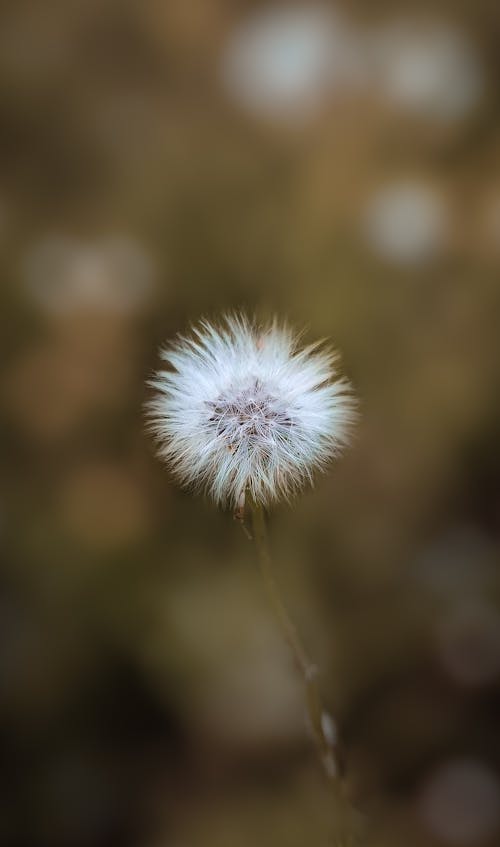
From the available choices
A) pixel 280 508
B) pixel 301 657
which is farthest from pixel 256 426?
pixel 280 508

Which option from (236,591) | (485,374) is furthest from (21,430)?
(485,374)

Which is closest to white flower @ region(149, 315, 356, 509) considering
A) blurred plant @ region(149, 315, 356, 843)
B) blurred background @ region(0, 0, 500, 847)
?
blurred plant @ region(149, 315, 356, 843)

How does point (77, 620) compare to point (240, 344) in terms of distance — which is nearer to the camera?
point (240, 344)

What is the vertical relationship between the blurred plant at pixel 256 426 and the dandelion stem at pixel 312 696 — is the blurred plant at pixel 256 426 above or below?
above

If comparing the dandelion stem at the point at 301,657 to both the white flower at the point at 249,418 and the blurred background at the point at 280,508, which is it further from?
the blurred background at the point at 280,508

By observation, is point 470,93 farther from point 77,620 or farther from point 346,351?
point 77,620

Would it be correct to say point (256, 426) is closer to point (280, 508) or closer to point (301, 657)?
point (301, 657)

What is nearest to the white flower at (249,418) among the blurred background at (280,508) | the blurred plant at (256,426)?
the blurred plant at (256,426)
